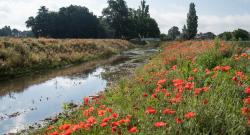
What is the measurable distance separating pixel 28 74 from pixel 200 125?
21.4 meters

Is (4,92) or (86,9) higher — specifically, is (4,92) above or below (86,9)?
below

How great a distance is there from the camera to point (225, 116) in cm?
628

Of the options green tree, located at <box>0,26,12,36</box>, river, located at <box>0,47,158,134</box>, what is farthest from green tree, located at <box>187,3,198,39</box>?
river, located at <box>0,47,158,134</box>

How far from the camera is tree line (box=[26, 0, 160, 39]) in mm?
87750

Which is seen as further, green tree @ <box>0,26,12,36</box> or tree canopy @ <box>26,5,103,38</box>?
green tree @ <box>0,26,12,36</box>

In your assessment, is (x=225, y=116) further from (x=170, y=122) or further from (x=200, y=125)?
(x=170, y=122)

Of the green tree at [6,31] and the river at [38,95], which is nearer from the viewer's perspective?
the river at [38,95]

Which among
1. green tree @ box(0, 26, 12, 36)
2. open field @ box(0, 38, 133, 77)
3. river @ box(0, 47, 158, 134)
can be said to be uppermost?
green tree @ box(0, 26, 12, 36)

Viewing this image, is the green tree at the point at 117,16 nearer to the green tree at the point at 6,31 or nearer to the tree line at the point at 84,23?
the tree line at the point at 84,23

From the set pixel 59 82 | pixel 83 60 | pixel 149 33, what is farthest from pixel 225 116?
pixel 149 33

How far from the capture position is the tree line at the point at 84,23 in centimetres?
8775

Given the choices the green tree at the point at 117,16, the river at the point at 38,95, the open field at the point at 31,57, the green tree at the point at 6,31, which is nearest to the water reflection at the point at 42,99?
the river at the point at 38,95

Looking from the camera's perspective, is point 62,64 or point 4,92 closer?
point 4,92

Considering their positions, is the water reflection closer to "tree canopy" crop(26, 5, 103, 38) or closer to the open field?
the open field
